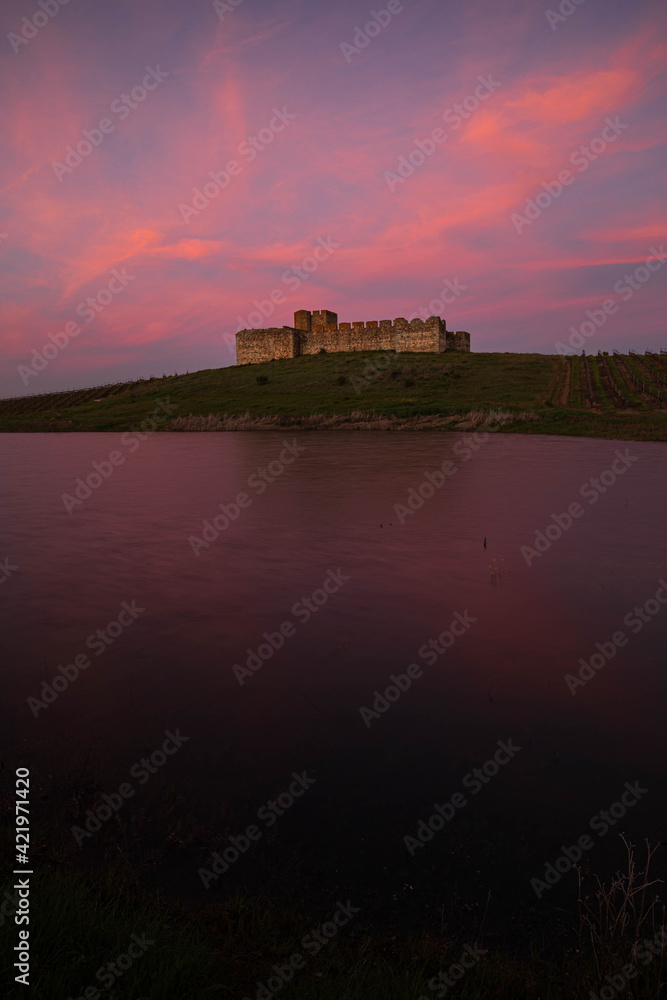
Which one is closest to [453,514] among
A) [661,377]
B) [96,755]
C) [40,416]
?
[96,755]

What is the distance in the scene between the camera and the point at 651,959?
2.60 m

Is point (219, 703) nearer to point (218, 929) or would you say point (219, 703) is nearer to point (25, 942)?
point (218, 929)

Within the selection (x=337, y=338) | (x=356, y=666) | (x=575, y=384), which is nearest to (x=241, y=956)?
(x=356, y=666)

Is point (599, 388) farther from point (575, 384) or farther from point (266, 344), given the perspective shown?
point (266, 344)

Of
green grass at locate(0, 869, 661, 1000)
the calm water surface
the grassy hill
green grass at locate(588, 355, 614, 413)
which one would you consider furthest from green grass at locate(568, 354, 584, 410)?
green grass at locate(0, 869, 661, 1000)

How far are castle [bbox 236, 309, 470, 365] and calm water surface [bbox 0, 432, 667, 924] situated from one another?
9279 centimetres

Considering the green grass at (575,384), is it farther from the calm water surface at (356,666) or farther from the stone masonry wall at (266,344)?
the stone masonry wall at (266,344)

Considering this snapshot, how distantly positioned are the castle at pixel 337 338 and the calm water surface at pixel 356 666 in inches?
3653

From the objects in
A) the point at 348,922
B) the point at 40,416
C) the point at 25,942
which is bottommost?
the point at 348,922

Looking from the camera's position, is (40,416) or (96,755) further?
(40,416)

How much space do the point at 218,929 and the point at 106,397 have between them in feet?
307

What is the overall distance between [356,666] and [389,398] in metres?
56.5

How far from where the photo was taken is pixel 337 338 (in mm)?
107375

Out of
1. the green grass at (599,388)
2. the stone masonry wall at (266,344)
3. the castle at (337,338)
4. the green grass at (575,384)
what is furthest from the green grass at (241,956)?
the stone masonry wall at (266,344)
